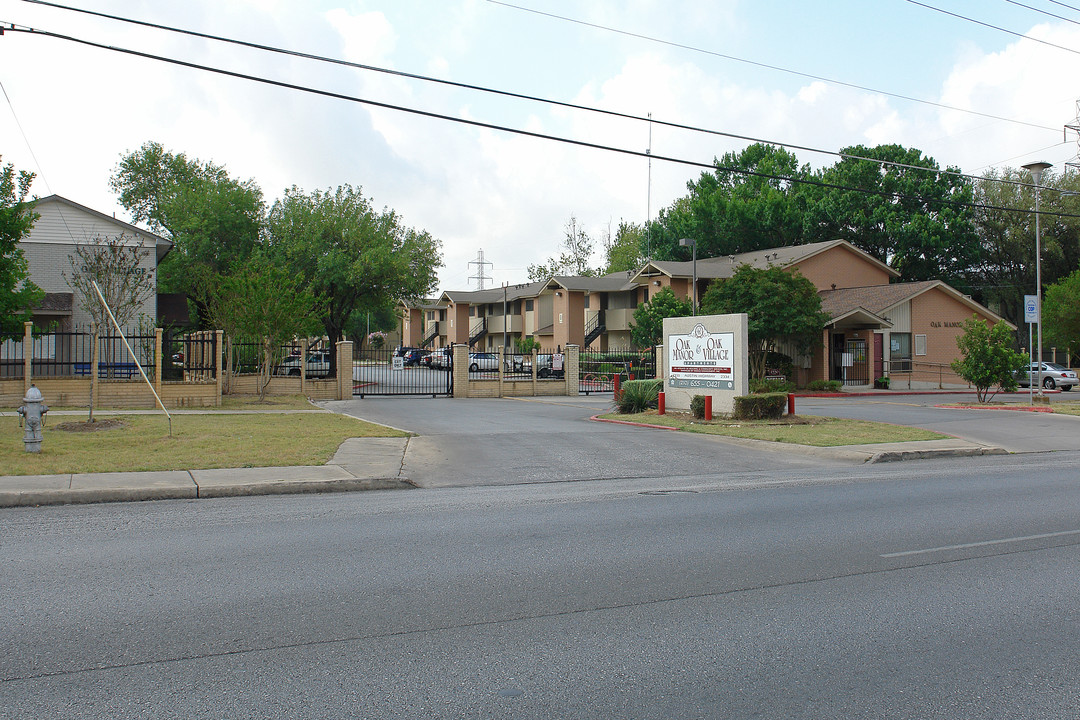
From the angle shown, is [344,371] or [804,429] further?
[344,371]

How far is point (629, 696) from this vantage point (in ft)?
13.8

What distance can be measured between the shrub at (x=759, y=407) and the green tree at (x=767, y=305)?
14695 millimetres

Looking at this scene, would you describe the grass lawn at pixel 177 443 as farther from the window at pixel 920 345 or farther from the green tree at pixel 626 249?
the green tree at pixel 626 249

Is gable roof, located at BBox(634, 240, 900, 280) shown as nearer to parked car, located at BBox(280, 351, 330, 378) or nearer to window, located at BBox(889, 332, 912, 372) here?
window, located at BBox(889, 332, 912, 372)

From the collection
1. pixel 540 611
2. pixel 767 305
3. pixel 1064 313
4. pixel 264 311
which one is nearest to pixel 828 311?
pixel 767 305

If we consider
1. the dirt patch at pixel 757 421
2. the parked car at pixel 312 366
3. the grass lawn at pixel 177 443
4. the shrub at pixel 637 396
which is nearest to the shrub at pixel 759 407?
the dirt patch at pixel 757 421

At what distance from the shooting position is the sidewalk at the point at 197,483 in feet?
31.9

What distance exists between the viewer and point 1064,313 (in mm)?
43594

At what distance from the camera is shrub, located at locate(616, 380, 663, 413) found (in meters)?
23.2

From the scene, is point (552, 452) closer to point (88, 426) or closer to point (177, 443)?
point (177, 443)

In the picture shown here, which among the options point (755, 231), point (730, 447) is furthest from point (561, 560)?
point (755, 231)

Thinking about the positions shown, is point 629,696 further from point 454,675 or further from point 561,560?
point 561,560

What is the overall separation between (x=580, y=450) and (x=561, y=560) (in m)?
8.42

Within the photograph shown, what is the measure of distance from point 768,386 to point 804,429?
14.6 metres
